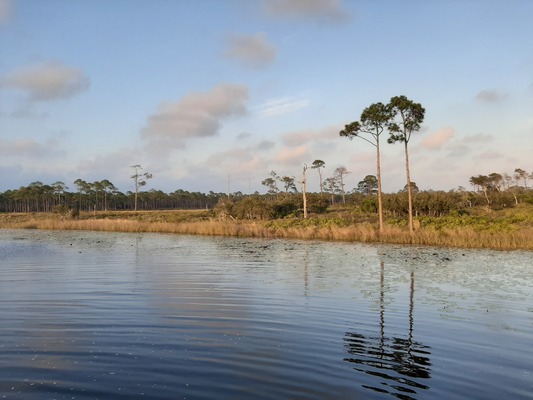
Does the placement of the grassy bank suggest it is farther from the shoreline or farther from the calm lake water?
the calm lake water

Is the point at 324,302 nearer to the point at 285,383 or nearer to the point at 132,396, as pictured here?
the point at 285,383

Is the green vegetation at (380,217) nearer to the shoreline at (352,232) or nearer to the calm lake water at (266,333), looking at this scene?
the shoreline at (352,232)

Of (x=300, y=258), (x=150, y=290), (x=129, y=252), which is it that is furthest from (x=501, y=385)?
(x=129, y=252)

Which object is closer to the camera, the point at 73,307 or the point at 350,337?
the point at 350,337

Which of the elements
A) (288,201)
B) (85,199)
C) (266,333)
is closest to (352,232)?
(266,333)

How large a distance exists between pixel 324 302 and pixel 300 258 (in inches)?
511

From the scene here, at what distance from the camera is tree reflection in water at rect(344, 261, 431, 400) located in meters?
6.70

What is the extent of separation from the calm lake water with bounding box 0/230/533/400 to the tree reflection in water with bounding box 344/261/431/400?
0.03 metres

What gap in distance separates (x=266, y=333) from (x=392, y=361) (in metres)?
2.88

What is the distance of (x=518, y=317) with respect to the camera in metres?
12.0

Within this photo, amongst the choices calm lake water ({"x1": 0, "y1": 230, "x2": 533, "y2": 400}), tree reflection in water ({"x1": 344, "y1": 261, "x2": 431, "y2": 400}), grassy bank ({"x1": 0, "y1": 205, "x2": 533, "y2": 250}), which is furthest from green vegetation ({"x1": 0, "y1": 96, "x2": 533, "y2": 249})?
tree reflection in water ({"x1": 344, "y1": 261, "x2": 431, "y2": 400})

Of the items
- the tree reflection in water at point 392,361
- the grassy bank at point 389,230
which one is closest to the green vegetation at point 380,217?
the grassy bank at point 389,230

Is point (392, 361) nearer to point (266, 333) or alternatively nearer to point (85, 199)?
point (266, 333)

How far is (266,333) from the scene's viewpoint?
32.2 feet
